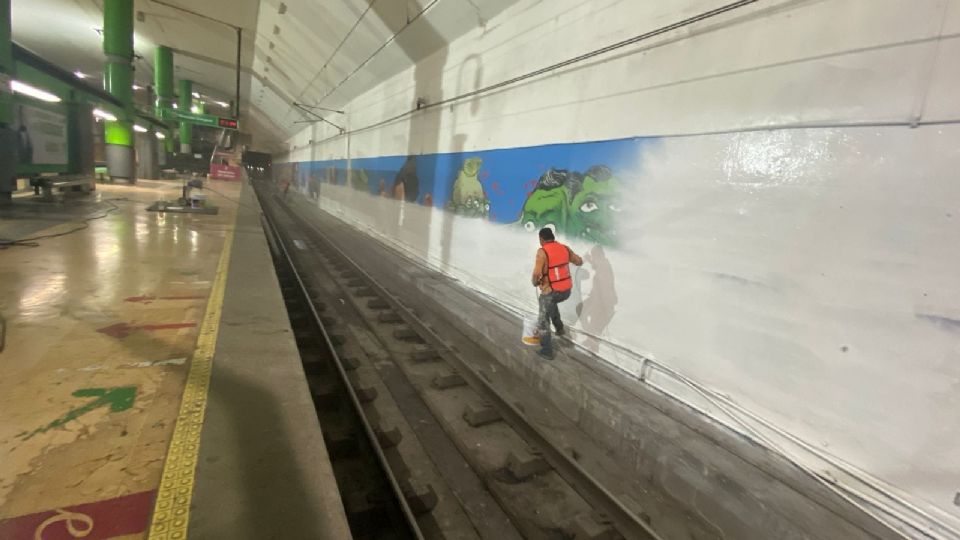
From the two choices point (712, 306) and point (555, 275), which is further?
point (555, 275)

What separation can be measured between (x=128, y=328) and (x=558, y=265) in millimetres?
4485

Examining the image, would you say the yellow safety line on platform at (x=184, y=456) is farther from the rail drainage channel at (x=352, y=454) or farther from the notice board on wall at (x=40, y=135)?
the notice board on wall at (x=40, y=135)

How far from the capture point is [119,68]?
14.4 m

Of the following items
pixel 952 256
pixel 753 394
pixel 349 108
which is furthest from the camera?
pixel 349 108

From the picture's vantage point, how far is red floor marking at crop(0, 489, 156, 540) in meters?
1.69

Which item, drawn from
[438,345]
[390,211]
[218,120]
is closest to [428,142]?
[390,211]

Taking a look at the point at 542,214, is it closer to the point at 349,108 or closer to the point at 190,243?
the point at 190,243

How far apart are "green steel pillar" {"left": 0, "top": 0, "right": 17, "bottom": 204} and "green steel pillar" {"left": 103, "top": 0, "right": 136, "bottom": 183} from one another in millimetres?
7194

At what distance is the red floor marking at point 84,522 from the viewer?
169cm

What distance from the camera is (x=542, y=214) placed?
20.7 ft

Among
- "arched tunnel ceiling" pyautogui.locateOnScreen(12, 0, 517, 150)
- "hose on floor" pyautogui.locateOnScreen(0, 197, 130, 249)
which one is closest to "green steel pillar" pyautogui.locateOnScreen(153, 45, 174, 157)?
"arched tunnel ceiling" pyautogui.locateOnScreen(12, 0, 517, 150)

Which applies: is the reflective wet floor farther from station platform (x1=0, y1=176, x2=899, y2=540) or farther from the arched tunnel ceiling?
the arched tunnel ceiling

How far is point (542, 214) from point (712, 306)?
114 inches

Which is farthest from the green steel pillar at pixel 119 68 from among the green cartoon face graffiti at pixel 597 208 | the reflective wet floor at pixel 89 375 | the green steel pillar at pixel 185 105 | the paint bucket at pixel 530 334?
the paint bucket at pixel 530 334
